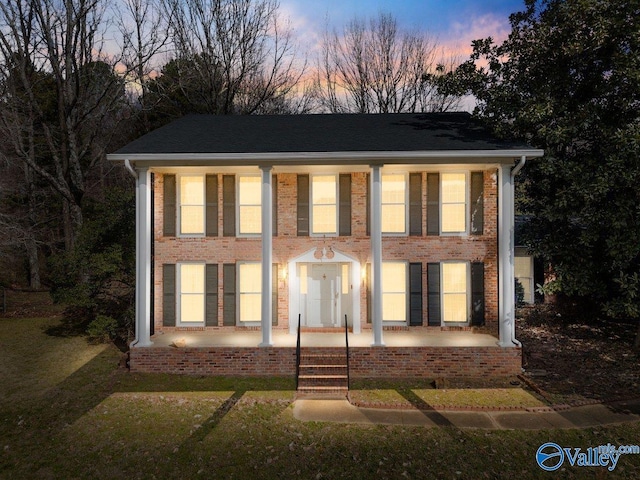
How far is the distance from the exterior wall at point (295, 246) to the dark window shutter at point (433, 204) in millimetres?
147

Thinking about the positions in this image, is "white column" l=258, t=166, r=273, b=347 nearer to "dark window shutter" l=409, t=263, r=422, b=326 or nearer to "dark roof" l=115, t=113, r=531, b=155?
"dark roof" l=115, t=113, r=531, b=155

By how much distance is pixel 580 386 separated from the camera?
8766mm

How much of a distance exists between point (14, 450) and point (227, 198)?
766 centimetres

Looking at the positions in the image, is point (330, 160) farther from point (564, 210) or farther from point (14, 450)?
point (14, 450)

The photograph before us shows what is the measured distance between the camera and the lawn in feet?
18.8

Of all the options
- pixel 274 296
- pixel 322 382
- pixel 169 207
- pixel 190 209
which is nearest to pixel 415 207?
pixel 274 296

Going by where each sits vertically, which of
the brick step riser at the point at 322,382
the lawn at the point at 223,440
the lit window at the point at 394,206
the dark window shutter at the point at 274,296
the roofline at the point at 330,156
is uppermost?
the roofline at the point at 330,156

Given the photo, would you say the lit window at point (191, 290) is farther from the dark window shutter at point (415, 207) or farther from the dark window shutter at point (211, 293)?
the dark window shutter at point (415, 207)

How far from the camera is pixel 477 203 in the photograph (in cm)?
1141

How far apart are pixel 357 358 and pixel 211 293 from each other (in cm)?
512

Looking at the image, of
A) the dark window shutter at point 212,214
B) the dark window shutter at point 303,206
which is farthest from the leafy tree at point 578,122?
the dark window shutter at point 212,214

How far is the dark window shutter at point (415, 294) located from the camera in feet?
37.7

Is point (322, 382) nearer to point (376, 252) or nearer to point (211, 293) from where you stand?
point (376, 252)

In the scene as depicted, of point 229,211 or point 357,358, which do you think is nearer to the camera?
point 357,358
